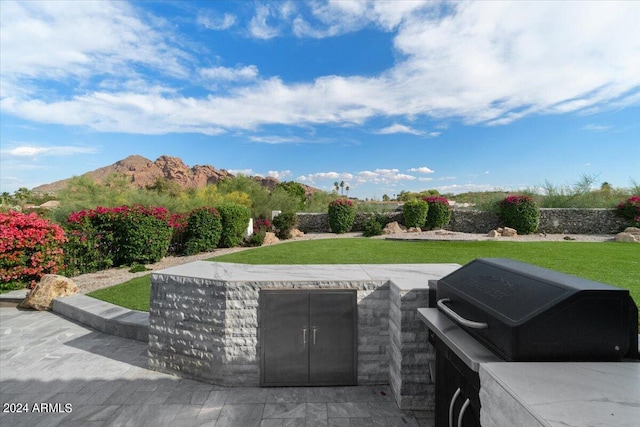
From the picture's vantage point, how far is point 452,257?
340 inches

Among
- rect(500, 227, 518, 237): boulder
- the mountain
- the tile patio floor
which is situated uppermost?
the mountain

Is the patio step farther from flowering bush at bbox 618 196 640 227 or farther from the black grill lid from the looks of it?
flowering bush at bbox 618 196 640 227

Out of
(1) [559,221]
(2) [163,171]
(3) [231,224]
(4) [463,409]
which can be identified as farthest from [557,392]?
(2) [163,171]

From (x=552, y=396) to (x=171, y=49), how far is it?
39.4 ft

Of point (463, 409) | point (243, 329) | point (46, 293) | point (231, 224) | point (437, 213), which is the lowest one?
point (46, 293)

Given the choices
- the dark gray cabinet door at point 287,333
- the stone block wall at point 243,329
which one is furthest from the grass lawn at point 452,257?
the dark gray cabinet door at point 287,333

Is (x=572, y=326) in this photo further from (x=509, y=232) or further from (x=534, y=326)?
(x=509, y=232)

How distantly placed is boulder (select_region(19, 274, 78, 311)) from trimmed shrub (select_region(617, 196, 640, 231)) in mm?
21766

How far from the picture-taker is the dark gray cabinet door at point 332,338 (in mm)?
3090

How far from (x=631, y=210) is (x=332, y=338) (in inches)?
734

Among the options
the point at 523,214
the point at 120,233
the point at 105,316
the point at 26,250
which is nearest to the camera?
the point at 105,316

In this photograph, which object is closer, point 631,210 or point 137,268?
point 137,268

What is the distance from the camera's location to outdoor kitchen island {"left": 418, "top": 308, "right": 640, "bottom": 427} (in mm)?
989

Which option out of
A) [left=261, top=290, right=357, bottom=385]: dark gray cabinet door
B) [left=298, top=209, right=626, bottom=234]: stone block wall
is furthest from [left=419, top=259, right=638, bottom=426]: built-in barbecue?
[left=298, top=209, right=626, bottom=234]: stone block wall
